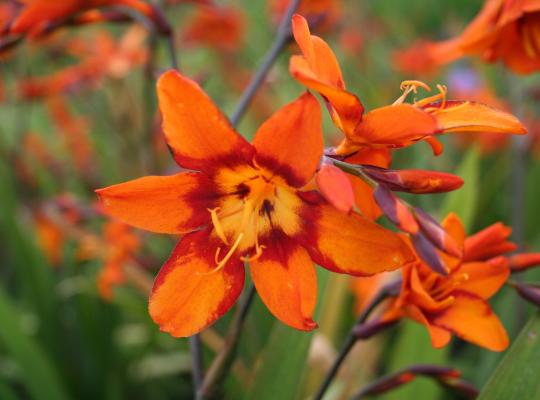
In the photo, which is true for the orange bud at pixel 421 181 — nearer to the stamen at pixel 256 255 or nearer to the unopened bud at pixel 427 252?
the unopened bud at pixel 427 252

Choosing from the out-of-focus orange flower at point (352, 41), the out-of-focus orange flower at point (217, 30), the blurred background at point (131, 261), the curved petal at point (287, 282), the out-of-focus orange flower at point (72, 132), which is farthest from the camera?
the out-of-focus orange flower at point (217, 30)

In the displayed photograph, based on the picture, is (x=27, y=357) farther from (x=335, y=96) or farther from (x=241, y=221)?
(x=335, y=96)

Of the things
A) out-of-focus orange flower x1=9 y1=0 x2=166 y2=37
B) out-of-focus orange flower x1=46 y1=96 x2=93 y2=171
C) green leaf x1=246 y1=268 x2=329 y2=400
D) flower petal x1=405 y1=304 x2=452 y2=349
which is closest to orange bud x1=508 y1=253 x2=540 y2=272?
flower petal x1=405 y1=304 x2=452 y2=349

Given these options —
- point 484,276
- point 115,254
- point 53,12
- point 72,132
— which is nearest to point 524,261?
point 484,276

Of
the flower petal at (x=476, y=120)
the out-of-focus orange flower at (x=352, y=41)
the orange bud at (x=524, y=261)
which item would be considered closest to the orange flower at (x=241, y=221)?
the flower petal at (x=476, y=120)

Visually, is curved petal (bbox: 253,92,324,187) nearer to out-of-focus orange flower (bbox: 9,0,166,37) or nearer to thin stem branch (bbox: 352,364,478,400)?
thin stem branch (bbox: 352,364,478,400)

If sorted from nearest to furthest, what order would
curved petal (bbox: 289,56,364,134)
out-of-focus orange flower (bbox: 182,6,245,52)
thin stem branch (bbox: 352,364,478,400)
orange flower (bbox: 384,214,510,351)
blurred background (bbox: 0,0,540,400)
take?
curved petal (bbox: 289,56,364,134)
orange flower (bbox: 384,214,510,351)
thin stem branch (bbox: 352,364,478,400)
blurred background (bbox: 0,0,540,400)
out-of-focus orange flower (bbox: 182,6,245,52)

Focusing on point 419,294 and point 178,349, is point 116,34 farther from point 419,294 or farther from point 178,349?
point 419,294
